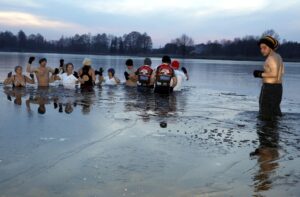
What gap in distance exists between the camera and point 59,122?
26.7 ft

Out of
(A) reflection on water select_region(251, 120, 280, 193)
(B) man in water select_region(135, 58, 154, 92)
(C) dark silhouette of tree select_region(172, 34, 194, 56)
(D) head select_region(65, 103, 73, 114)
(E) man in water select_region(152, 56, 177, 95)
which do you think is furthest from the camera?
(C) dark silhouette of tree select_region(172, 34, 194, 56)

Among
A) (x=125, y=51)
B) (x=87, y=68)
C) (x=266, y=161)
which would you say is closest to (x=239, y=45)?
(x=125, y=51)

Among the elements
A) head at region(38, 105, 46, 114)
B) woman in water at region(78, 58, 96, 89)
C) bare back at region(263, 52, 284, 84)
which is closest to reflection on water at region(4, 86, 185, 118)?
head at region(38, 105, 46, 114)

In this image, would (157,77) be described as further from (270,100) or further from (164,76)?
(270,100)

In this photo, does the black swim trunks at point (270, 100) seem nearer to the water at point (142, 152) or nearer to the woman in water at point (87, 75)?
the water at point (142, 152)

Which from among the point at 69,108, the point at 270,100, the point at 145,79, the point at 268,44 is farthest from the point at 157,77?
the point at 268,44

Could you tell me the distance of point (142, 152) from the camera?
19.6 ft

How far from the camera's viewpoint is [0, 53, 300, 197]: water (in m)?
4.55

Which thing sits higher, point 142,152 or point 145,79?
point 145,79

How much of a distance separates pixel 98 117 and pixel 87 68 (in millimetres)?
7311

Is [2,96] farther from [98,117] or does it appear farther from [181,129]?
[181,129]

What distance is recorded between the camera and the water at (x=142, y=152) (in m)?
4.55

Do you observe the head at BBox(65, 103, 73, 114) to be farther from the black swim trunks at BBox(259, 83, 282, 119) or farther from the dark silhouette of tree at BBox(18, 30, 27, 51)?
the dark silhouette of tree at BBox(18, 30, 27, 51)

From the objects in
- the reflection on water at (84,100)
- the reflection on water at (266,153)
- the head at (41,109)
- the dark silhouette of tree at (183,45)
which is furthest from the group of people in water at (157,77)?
the dark silhouette of tree at (183,45)
